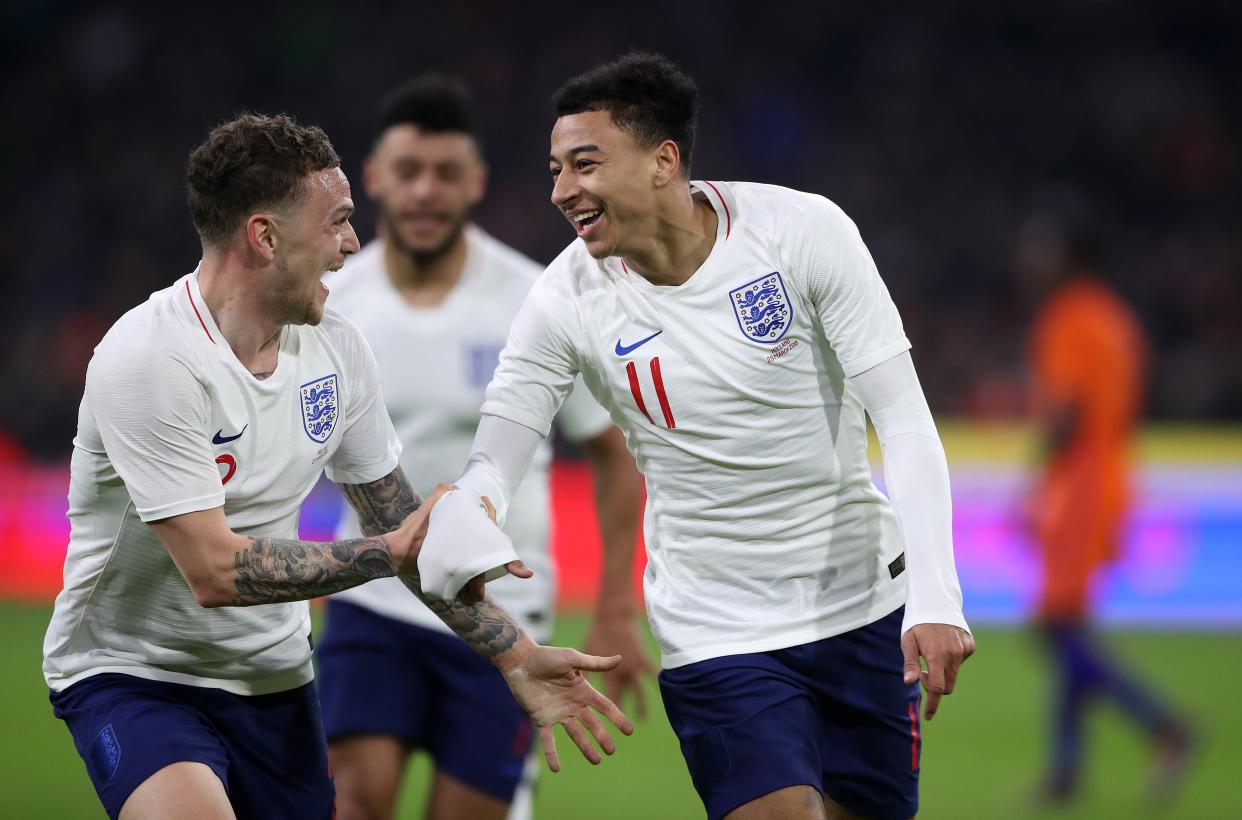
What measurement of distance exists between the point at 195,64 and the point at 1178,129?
11.7 metres

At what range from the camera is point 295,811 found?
3523 mm

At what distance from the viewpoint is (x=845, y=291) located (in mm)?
3389

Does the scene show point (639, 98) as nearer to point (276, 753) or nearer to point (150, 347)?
point (150, 347)

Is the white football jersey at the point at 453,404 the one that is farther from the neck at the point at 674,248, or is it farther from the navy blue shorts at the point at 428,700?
the neck at the point at 674,248

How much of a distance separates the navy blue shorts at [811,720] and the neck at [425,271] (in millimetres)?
1698

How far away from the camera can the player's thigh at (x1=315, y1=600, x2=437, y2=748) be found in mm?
4430

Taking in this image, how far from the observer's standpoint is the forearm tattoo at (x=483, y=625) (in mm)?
3453

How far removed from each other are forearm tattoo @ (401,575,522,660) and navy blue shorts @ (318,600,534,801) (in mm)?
1041

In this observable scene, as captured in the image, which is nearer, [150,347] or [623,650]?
→ [150,347]

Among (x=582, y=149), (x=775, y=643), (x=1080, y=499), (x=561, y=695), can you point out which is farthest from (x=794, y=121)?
→ (x=561, y=695)

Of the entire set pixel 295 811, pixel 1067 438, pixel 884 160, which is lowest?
pixel 295 811

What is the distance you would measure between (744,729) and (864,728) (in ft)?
1.23

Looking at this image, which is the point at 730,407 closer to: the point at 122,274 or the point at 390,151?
the point at 390,151

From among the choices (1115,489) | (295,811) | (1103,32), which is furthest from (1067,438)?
(1103,32)
